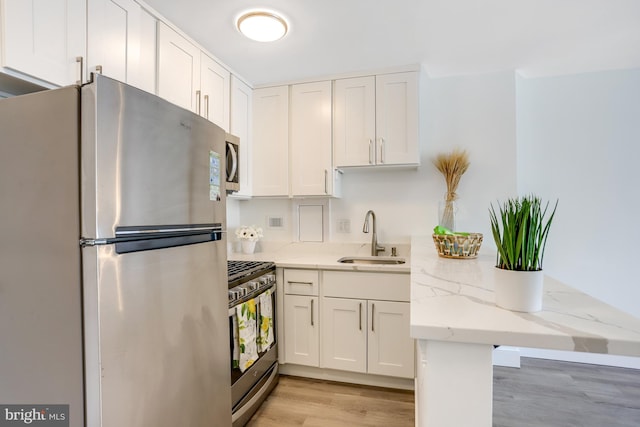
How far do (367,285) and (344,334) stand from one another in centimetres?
39

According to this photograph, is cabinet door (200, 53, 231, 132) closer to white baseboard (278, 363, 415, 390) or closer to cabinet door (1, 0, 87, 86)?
cabinet door (1, 0, 87, 86)

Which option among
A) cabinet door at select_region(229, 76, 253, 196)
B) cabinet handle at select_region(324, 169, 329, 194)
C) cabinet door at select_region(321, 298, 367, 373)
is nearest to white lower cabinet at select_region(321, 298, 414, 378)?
cabinet door at select_region(321, 298, 367, 373)

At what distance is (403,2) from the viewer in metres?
1.74

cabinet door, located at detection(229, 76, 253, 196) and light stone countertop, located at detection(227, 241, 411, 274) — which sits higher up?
cabinet door, located at detection(229, 76, 253, 196)

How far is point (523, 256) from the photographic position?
2.50 feet

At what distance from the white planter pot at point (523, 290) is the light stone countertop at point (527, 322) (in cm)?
2

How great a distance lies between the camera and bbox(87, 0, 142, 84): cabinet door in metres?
1.47

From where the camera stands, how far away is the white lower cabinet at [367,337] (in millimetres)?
2225

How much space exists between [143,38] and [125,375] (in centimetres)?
162

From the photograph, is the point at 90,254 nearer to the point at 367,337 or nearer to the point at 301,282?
the point at 301,282

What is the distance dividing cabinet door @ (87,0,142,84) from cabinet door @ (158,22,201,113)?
0.53 feet

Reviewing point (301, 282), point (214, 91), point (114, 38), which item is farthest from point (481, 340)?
point (214, 91)

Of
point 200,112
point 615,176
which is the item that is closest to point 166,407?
point 200,112

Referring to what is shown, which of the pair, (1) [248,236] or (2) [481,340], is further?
(1) [248,236]
